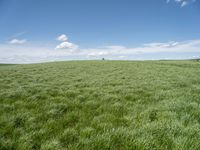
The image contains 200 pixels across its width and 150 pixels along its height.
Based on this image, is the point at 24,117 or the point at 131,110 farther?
the point at 131,110

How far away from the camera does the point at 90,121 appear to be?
4121 millimetres

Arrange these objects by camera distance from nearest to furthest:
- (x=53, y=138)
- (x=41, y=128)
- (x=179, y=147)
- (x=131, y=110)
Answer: (x=179, y=147) < (x=53, y=138) < (x=41, y=128) < (x=131, y=110)

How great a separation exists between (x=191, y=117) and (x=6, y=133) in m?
4.64

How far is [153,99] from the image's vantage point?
652 centimetres

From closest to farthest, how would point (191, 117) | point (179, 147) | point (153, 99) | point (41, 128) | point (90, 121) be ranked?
point (179, 147), point (41, 128), point (90, 121), point (191, 117), point (153, 99)

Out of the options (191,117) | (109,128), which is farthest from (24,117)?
(191,117)

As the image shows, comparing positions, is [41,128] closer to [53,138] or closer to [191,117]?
[53,138]

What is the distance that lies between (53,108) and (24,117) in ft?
3.32

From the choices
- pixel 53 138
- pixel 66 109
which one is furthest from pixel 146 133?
pixel 66 109

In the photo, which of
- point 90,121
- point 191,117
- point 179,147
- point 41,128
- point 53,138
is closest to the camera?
point 179,147

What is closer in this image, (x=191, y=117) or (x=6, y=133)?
(x=6, y=133)

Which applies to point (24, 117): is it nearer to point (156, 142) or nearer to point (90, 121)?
point (90, 121)

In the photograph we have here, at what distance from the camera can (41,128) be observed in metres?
3.65

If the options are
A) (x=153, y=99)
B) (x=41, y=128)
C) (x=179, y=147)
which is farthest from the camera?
(x=153, y=99)
